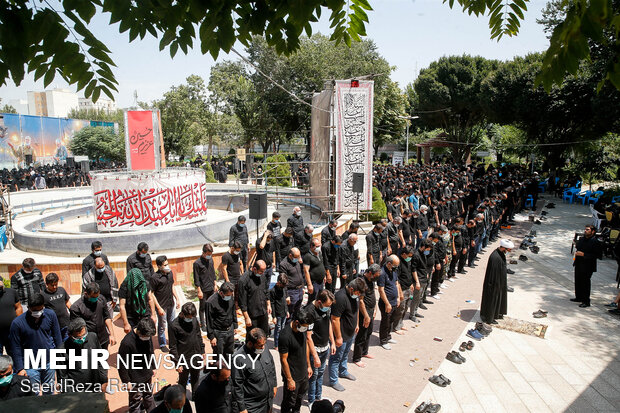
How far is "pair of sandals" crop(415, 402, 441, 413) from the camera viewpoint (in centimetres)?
520

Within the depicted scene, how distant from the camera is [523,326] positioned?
795cm

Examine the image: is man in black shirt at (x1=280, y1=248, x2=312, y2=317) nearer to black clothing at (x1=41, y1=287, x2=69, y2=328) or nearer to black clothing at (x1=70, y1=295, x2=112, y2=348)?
black clothing at (x1=70, y1=295, x2=112, y2=348)

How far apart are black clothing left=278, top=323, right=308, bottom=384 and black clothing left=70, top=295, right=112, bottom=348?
240cm

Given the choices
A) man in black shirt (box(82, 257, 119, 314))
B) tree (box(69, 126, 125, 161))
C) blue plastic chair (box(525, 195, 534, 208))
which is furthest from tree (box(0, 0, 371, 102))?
tree (box(69, 126, 125, 161))

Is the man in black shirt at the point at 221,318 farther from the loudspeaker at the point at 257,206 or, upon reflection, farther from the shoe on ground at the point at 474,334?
the shoe on ground at the point at 474,334

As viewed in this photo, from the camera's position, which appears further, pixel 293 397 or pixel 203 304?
pixel 203 304

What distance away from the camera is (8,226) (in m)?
13.3

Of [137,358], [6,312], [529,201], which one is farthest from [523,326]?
[529,201]

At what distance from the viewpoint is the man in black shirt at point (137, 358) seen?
4.37m

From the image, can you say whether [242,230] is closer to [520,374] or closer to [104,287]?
[104,287]

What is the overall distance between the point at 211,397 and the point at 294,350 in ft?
3.66

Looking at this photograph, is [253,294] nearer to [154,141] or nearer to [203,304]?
[203,304]

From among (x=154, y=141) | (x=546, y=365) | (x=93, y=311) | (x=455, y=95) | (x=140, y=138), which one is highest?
(x=455, y=95)

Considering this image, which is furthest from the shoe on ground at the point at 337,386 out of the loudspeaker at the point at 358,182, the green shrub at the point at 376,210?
the green shrub at the point at 376,210
